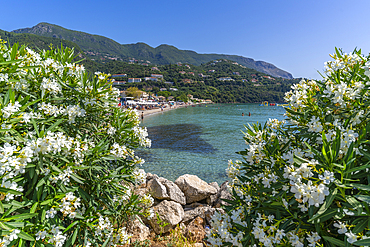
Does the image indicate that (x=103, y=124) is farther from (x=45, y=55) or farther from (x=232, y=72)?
(x=232, y=72)

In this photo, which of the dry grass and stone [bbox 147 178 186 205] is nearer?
the dry grass

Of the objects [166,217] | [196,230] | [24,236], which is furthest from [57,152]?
[196,230]

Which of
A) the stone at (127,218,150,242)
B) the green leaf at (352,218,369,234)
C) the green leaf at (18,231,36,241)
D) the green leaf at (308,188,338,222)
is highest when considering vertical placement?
the green leaf at (308,188,338,222)

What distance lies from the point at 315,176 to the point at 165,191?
4.31 metres

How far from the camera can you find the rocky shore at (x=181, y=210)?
3.78m

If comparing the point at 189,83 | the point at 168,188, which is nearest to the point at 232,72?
the point at 189,83

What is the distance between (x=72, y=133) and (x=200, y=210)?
3.59 m

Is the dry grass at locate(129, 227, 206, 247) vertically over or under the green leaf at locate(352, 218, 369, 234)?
under

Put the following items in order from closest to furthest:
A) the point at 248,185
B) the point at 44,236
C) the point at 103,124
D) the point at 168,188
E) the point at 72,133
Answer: the point at 44,236, the point at 248,185, the point at 72,133, the point at 103,124, the point at 168,188

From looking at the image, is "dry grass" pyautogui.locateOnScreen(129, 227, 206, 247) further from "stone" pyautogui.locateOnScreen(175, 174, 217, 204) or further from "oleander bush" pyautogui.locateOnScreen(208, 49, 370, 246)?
"stone" pyautogui.locateOnScreen(175, 174, 217, 204)

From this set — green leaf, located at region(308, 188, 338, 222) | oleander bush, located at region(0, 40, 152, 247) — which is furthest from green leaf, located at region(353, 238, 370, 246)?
oleander bush, located at region(0, 40, 152, 247)

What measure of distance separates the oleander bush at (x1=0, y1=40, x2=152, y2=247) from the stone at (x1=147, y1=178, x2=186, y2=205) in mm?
1947

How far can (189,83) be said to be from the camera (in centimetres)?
12750

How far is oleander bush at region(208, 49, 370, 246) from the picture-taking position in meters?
1.30
